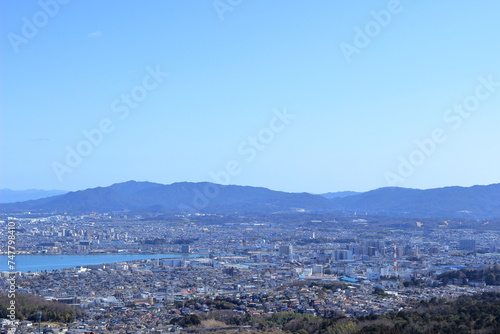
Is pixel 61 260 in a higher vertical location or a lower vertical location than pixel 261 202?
lower

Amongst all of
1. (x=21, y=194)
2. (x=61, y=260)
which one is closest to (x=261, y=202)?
(x=61, y=260)

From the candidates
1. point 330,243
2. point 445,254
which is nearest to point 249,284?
point 445,254

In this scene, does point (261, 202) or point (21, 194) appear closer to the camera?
point (261, 202)

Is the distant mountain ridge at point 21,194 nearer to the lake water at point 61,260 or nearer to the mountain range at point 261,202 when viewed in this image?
the mountain range at point 261,202

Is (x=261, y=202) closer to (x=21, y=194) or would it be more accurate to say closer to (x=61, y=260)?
(x=61, y=260)

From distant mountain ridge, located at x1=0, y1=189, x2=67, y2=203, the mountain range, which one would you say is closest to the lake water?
the mountain range

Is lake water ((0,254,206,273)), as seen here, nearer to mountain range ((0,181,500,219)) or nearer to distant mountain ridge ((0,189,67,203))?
mountain range ((0,181,500,219))
